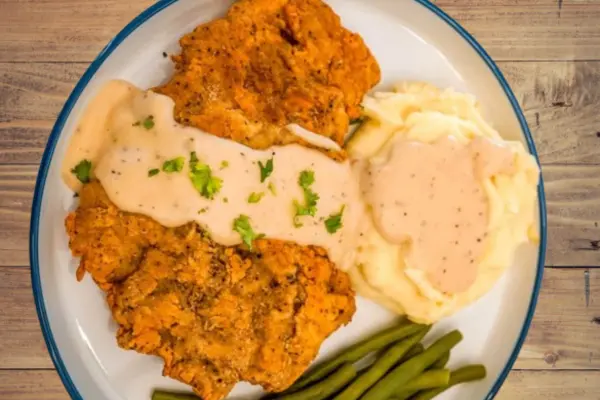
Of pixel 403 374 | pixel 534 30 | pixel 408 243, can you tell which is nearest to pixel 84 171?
pixel 408 243

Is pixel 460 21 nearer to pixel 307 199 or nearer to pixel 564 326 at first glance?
pixel 307 199

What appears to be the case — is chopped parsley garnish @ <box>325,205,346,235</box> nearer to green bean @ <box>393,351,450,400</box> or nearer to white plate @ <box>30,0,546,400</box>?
white plate @ <box>30,0,546,400</box>

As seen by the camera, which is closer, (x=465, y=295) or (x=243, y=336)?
(x=243, y=336)

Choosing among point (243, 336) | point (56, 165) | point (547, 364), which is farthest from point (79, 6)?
point (547, 364)

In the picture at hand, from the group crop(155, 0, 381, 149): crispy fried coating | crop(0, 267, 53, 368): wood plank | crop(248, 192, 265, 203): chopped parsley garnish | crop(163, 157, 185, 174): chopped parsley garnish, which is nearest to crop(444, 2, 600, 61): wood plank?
crop(155, 0, 381, 149): crispy fried coating

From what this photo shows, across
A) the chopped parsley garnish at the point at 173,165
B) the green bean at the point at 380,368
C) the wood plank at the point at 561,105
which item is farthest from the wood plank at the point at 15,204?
the wood plank at the point at 561,105

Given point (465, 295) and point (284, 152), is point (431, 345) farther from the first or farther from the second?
point (284, 152)

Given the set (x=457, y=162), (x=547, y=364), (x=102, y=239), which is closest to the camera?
(x=102, y=239)
